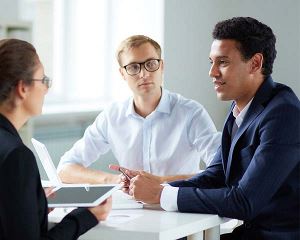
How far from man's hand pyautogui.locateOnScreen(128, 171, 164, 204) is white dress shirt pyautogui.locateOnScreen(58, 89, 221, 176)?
2.49 feet

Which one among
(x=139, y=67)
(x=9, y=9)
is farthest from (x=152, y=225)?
(x=9, y=9)

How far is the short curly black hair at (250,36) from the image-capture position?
2.66 metres

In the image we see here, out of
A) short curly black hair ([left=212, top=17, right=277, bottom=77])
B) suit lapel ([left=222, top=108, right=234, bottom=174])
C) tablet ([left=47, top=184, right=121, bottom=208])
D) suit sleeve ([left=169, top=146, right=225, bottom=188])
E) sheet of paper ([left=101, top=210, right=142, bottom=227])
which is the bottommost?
sheet of paper ([left=101, top=210, right=142, bottom=227])

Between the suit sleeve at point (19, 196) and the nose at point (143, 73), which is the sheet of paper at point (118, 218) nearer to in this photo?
the suit sleeve at point (19, 196)

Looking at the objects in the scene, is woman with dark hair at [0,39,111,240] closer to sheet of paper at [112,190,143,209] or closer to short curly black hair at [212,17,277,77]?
sheet of paper at [112,190,143,209]


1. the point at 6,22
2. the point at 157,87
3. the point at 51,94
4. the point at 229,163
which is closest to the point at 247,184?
the point at 229,163

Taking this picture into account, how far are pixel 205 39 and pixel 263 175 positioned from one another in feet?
12.2

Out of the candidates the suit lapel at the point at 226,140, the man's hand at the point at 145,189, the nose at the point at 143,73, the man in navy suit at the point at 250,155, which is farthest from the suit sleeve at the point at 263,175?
the nose at the point at 143,73

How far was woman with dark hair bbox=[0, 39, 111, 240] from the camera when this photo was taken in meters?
1.89

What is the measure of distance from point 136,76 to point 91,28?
8.12 feet

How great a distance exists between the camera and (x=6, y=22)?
12.8 feet

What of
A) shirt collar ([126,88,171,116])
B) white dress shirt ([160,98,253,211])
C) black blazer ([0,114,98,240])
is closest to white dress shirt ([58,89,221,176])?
shirt collar ([126,88,171,116])

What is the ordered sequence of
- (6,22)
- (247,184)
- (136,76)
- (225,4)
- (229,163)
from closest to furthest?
(247,184), (229,163), (136,76), (6,22), (225,4)

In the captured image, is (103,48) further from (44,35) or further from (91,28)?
(44,35)
